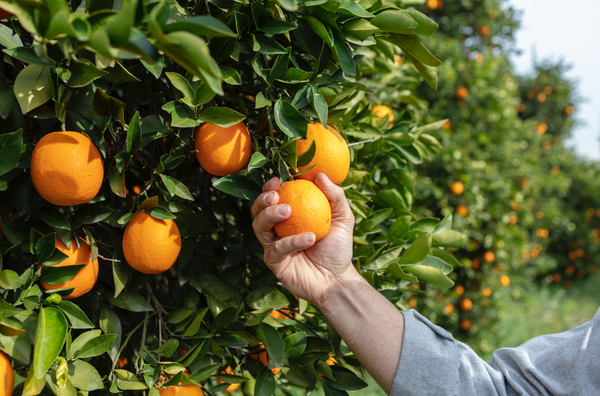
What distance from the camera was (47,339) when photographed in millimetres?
590

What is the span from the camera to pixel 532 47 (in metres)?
7.40

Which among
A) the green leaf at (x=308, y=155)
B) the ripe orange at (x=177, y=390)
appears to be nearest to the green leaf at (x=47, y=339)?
the ripe orange at (x=177, y=390)

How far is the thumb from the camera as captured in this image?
77 centimetres

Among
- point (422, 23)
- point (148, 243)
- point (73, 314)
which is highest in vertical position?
point (422, 23)

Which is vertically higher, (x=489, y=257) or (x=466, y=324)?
(x=489, y=257)

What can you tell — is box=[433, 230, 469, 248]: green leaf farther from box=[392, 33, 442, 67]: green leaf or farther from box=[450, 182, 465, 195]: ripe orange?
box=[450, 182, 465, 195]: ripe orange

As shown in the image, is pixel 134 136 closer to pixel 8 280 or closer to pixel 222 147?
pixel 222 147

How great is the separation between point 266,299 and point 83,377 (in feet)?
1.16

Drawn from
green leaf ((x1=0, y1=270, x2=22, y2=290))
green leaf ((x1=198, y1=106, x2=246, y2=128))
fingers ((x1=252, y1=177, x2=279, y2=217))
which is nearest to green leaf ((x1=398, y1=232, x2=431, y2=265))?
fingers ((x1=252, y1=177, x2=279, y2=217))

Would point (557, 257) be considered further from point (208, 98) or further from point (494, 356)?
point (208, 98)

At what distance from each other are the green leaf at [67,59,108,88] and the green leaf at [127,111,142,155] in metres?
0.08

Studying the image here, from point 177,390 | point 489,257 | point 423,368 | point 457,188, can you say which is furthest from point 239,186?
point 489,257

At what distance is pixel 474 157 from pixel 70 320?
9.56 ft

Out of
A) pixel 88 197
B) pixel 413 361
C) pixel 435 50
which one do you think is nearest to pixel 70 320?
pixel 88 197
